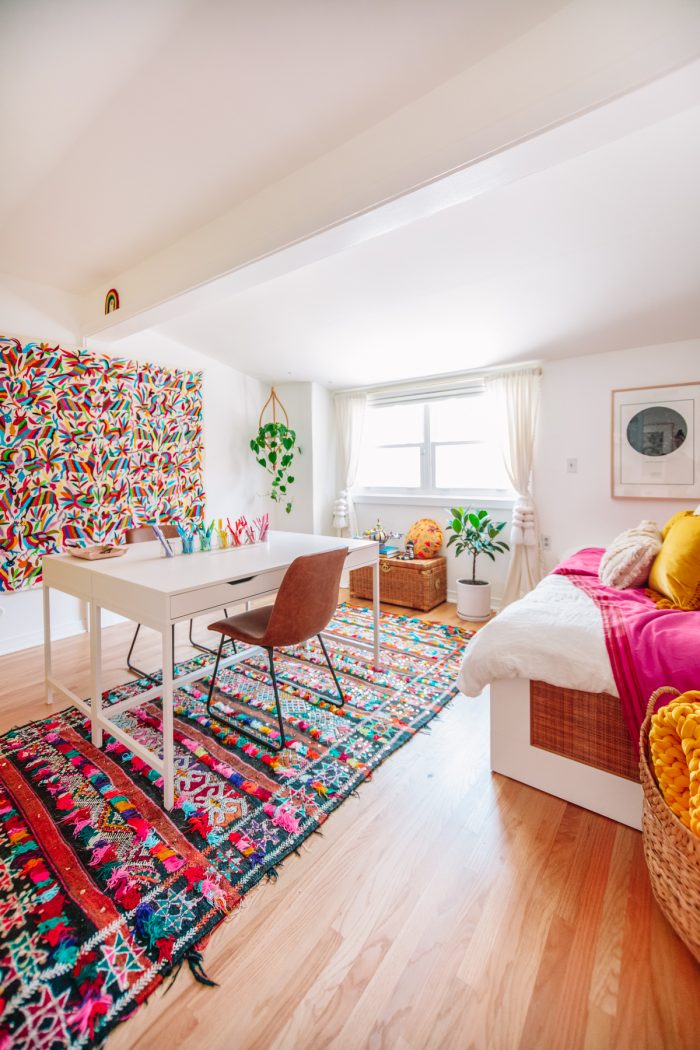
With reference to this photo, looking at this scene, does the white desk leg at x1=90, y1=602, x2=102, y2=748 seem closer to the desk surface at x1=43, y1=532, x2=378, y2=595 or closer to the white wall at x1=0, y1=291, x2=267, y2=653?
the desk surface at x1=43, y1=532, x2=378, y2=595

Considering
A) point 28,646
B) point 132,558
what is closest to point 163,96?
point 132,558

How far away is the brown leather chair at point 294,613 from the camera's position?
1.89 metres

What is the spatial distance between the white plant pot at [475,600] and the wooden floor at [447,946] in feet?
6.35

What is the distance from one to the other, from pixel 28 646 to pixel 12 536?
79 cm

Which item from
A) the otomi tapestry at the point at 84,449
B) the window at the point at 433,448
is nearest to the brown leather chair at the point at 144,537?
the otomi tapestry at the point at 84,449

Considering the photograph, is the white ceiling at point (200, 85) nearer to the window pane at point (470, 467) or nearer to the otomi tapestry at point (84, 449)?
the otomi tapestry at point (84, 449)

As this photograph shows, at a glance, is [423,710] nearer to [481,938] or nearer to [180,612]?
[481,938]

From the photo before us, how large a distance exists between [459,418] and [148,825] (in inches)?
148

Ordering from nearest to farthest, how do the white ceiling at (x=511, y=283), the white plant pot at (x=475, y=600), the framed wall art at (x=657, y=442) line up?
the white ceiling at (x=511, y=283) → the framed wall art at (x=657, y=442) → the white plant pot at (x=475, y=600)

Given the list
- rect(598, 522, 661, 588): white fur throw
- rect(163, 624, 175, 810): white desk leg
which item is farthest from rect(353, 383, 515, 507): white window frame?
rect(163, 624, 175, 810): white desk leg

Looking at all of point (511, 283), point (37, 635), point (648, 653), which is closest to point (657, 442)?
point (511, 283)

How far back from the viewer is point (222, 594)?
1.76 meters

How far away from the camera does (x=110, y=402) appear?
351 cm

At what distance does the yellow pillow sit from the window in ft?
6.29
